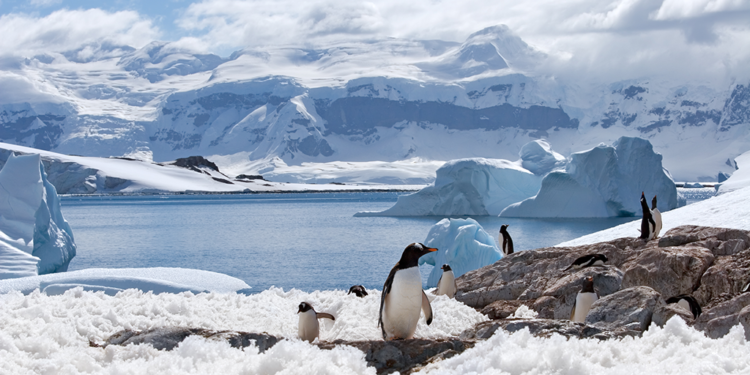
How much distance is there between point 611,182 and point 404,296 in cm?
3530

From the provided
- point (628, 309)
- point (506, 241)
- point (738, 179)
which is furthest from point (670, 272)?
point (738, 179)

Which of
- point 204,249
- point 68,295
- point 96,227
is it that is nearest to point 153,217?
point 96,227

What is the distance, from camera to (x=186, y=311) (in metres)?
7.30

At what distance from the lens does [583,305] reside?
663 centimetres

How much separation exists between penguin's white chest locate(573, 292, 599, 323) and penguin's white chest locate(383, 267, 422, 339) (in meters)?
1.85

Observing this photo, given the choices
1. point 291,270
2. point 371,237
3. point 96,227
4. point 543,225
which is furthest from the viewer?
point 96,227

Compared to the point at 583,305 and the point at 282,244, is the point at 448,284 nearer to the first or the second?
the point at 583,305

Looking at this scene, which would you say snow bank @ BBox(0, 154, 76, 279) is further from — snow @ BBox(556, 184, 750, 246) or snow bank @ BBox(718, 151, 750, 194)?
snow bank @ BBox(718, 151, 750, 194)

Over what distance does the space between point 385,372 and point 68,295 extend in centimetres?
480

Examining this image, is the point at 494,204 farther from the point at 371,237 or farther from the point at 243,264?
the point at 243,264

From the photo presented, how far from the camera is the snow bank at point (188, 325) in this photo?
13.5 ft

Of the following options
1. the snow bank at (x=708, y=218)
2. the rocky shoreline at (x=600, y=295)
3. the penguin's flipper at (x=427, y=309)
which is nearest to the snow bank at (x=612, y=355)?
the rocky shoreline at (x=600, y=295)

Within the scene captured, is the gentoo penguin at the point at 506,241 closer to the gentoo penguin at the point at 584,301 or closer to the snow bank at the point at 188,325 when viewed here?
the snow bank at the point at 188,325

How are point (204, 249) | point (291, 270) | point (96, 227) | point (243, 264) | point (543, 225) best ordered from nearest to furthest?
point (291, 270), point (243, 264), point (204, 249), point (543, 225), point (96, 227)
